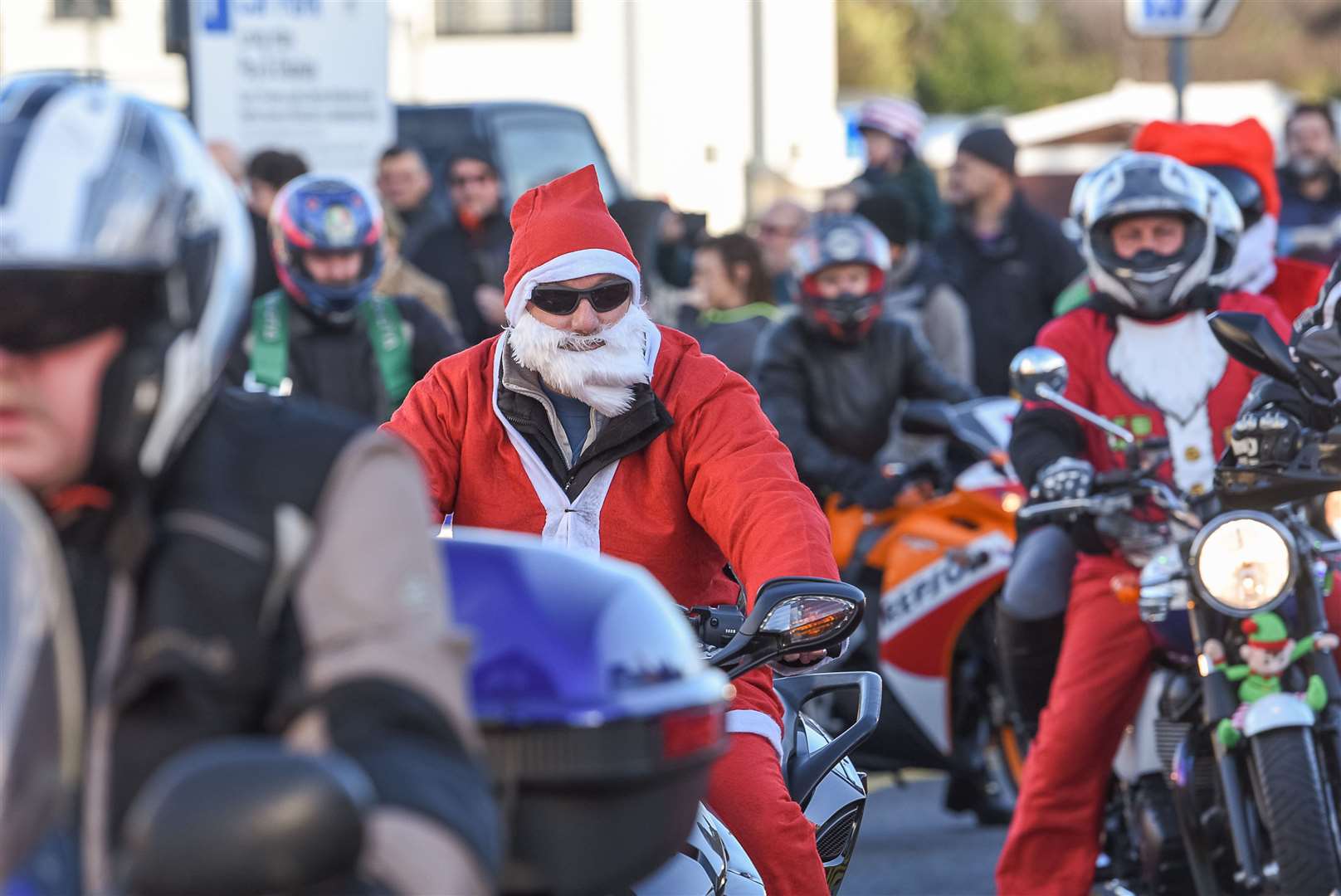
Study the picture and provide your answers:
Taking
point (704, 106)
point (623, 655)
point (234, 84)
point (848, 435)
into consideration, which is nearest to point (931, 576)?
point (848, 435)

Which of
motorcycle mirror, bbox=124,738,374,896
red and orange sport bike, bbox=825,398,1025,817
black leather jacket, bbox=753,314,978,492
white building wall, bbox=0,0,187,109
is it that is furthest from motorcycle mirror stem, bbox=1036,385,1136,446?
white building wall, bbox=0,0,187,109

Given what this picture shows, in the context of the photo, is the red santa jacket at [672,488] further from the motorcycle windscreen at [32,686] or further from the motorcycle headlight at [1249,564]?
the motorcycle windscreen at [32,686]

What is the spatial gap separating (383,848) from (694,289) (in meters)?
9.26

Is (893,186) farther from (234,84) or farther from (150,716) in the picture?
(150,716)

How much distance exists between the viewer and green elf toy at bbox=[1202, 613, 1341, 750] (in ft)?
17.3

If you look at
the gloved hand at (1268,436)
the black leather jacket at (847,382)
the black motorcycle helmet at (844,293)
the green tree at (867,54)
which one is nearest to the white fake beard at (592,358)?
the gloved hand at (1268,436)

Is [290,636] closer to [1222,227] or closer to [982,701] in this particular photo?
[1222,227]

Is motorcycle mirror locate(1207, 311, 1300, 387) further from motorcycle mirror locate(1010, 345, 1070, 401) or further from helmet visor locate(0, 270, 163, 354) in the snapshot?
helmet visor locate(0, 270, 163, 354)

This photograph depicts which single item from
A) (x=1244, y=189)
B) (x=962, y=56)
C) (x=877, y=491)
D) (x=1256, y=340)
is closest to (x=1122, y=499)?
(x=1256, y=340)

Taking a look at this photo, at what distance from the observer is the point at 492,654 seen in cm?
236

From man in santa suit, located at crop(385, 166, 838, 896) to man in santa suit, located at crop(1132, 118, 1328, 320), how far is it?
2.87 m

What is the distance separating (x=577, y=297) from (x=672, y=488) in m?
0.51

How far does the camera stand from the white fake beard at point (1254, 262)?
727cm

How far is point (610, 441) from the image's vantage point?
4.52 metres
